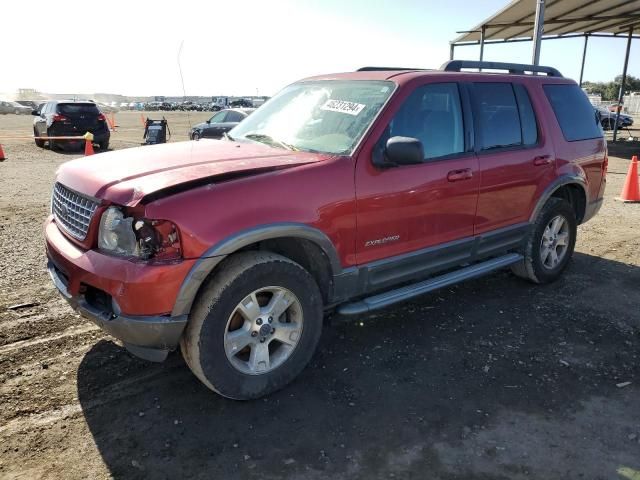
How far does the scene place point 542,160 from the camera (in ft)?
15.1

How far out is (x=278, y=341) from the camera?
3256 mm

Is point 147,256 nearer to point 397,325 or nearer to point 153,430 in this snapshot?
point 153,430

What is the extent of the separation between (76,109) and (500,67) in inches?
604

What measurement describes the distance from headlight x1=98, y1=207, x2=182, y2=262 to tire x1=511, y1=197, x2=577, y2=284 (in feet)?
11.4

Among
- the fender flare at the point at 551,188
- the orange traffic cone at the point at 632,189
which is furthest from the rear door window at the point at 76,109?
the fender flare at the point at 551,188

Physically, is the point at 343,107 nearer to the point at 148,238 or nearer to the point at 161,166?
the point at 161,166

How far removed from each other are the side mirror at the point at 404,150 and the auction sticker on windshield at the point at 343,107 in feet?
1.48

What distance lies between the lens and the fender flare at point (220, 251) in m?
2.70

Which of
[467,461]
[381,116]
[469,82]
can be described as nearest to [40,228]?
[381,116]

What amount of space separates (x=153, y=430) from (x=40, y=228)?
15.8 ft

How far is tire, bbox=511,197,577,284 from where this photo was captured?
4.81 metres

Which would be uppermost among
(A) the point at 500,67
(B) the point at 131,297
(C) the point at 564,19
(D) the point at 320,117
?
(C) the point at 564,19

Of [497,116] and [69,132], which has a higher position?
[497,116]

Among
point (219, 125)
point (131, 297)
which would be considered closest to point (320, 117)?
point (131, 297)
